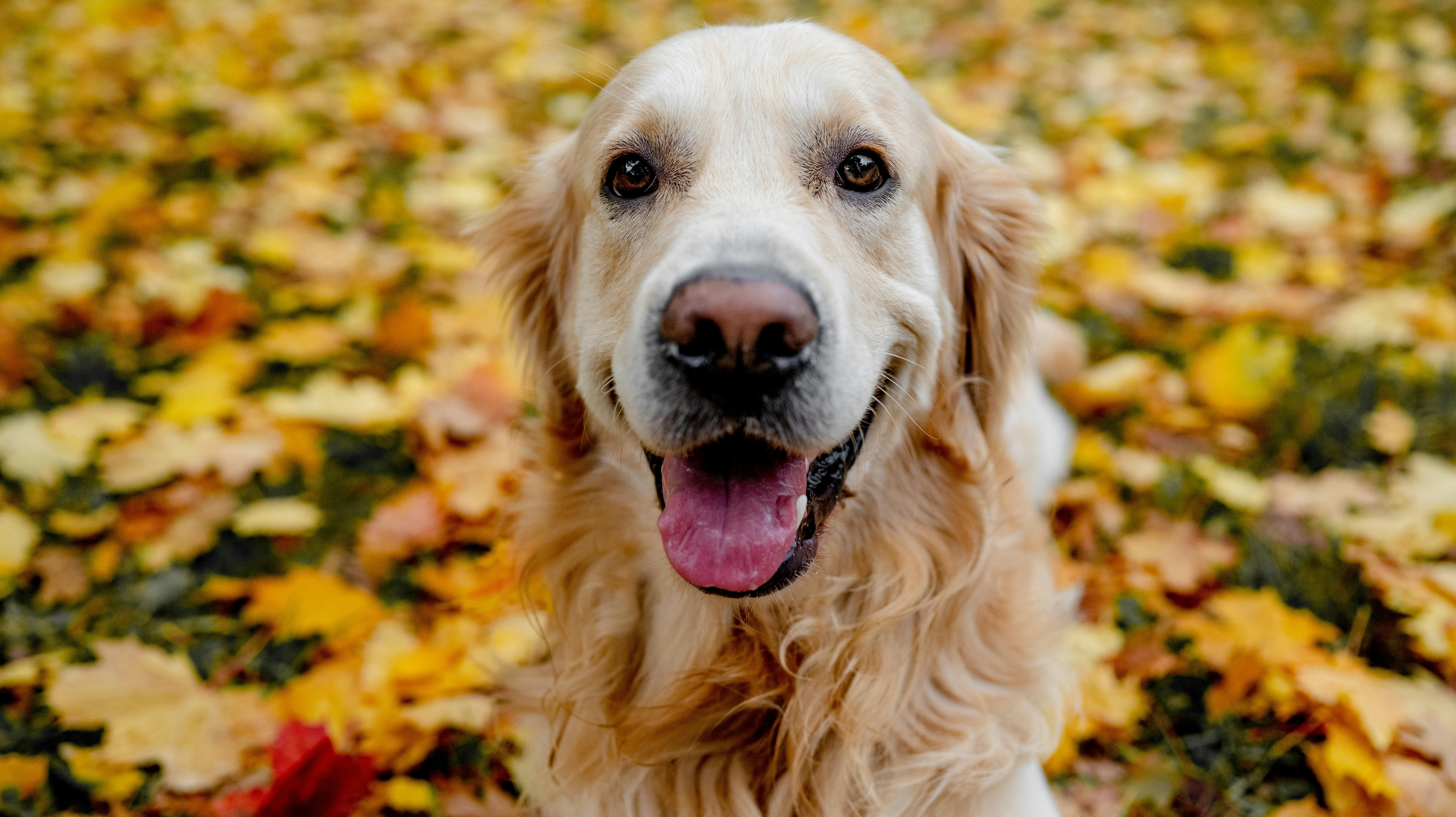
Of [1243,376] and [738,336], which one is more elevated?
[738,336]

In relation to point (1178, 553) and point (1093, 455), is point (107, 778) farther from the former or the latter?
point (1093, 455)

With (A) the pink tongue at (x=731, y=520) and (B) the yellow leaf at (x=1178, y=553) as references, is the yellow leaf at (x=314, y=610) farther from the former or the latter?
(B) the yellow leaf at (x=1178, y=553)

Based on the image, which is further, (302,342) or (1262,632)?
(302,342)

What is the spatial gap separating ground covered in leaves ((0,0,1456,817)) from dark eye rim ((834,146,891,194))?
1.23 meters

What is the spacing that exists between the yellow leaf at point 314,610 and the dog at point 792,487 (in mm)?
744

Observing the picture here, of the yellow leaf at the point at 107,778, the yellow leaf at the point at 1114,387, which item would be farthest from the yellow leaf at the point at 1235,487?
the yellow leaf at the point at 107,778

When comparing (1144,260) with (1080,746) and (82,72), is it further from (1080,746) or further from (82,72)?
(82,72)

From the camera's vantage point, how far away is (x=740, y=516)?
178 cm

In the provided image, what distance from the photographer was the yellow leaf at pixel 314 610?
2.69 metres

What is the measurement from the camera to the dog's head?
1.65m

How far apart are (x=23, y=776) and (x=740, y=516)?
73.0 inches

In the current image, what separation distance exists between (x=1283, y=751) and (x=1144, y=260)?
294 cm

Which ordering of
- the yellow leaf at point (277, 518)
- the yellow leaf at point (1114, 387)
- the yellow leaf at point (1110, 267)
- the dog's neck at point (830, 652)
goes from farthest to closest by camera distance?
the yellow leaf at point (1110, 267) → the yellow leaf at point (1114, 387) → the yellow leaf at point (277, 518) → the dog's neck at point (830, 652)

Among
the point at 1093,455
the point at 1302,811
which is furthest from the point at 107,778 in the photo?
the point at 1093,455
